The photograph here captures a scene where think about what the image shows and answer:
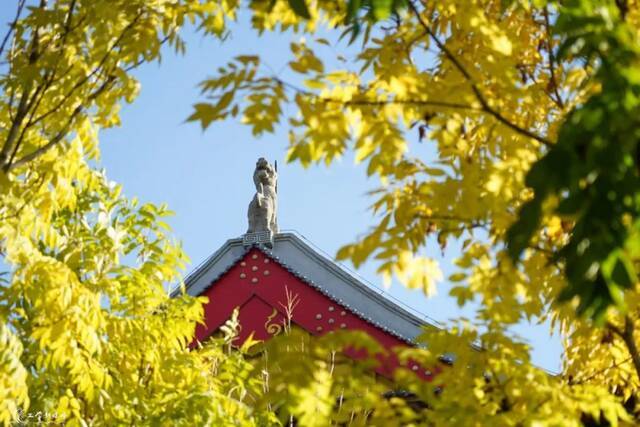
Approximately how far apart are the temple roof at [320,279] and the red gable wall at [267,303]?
3.4 inches

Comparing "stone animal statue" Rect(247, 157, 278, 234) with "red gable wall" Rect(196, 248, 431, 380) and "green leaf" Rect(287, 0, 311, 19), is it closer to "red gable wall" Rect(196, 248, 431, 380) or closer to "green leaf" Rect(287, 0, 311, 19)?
"red gable wall" Rect(196, 248, 431, 380)

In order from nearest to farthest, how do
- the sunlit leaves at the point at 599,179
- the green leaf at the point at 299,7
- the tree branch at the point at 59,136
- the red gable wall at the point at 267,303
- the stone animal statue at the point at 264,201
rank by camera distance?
the sunlit leaves at the point at 599,179 < the green leaf at the point at 299,7 < the tree branch at the point at 59,136 < the red gable wall at the point at 267,303 < the stone animal statue at the point at 264,201

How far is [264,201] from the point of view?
46.8 feet

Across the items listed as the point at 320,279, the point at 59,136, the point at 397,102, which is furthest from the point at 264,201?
the point at 397,102

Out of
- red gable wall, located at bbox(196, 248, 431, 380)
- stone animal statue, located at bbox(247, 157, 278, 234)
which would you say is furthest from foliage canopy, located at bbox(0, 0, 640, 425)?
stone animal statue, located at bbox(247, 157, 278, 234)

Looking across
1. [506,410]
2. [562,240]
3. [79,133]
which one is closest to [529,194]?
[562,240]

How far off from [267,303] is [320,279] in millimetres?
1214

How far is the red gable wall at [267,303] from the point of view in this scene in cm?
1181

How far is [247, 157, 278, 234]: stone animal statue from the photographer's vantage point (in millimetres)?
14125

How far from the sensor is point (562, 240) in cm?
375

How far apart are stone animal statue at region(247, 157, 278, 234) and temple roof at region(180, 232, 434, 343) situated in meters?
0.35

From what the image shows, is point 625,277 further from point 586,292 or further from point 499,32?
point 499,32

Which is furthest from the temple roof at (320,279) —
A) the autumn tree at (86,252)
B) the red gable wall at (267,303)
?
the autumn tree at (86,252)

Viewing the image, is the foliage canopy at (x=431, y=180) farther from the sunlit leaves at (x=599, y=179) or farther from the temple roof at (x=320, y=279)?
the temple roof at (x=320, y=279)
